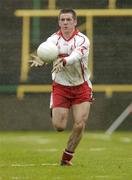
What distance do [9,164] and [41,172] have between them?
1.19 meters

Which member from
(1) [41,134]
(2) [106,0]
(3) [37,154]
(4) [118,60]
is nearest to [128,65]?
(4) [118,60]

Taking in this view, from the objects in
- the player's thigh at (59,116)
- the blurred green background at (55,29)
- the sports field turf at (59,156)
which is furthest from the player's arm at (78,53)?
the blurred green background at (55,29)

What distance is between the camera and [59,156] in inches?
520

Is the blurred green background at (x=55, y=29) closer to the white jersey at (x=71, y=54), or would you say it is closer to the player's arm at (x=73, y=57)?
the white jersey at (x=71, y=54)

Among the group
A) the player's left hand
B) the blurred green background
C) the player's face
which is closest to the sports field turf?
the player's left hand

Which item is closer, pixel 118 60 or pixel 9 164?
pixel 9 164

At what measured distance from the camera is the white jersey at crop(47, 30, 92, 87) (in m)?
11.3

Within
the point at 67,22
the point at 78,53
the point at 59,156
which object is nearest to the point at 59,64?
the point at 78,53

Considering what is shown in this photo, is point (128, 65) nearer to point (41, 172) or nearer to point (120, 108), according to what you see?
point (120, 108)

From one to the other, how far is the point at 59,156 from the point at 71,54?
2512mm

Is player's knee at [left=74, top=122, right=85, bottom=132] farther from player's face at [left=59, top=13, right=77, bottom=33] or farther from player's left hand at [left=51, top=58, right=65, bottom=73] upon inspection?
player's face at [left=59, top=13, right=77, bottom=33]

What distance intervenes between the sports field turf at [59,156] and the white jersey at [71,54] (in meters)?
1.08

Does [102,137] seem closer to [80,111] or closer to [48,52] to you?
[80,111]

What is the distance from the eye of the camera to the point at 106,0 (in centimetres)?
2042
